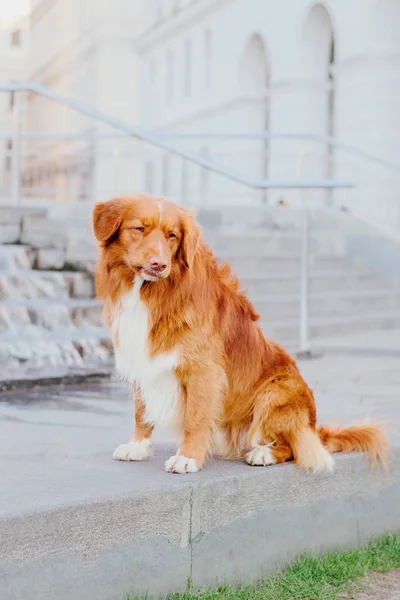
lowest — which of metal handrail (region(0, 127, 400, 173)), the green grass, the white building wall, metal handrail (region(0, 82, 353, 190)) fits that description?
the green grass

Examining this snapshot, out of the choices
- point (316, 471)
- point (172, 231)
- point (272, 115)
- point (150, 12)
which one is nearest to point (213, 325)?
point (172, 231)

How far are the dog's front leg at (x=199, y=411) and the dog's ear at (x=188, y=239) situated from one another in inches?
14.0

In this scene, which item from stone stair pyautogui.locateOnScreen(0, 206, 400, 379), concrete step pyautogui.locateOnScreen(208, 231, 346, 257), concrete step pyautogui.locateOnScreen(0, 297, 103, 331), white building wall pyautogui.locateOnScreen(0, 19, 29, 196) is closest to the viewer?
stone stair pyautogui.locateOnScreen(0, 206, 400, 379)

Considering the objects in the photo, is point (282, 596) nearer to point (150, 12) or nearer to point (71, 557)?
point (71, 557)

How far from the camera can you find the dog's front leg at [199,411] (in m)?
2.83

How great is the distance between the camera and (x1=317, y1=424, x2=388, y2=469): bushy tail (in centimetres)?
311

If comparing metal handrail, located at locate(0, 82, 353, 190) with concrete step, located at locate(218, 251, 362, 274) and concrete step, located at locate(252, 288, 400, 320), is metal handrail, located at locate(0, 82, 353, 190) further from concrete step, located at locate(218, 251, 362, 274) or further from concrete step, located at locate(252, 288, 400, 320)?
concrete step, located at locate(218, 251, 362, 274)

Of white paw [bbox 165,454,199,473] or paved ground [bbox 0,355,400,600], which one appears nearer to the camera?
paved ground [bbox 0,355,400,600]

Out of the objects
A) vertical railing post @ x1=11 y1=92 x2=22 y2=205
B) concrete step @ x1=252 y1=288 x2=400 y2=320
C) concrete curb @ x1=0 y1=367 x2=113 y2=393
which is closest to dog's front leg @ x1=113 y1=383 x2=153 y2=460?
concrete curb @ x1=0 y1=367 x2=113 y2=393

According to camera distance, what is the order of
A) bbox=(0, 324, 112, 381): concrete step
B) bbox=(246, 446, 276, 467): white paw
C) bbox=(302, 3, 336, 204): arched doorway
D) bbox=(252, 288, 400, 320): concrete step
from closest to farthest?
bbox=(246, 446, 276, 467): white paw < bbox=(0, 324, 112, 381): concrete step < bbox=(252, 288, 400, 320): concrete step < bbox=(302, 3, 336, 204): arched doorway

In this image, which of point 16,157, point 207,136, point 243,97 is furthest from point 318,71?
point 16,157

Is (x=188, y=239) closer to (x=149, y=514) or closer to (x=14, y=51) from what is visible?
(x=149, y=514)

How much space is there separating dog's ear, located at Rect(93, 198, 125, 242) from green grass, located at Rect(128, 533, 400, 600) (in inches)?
42.5

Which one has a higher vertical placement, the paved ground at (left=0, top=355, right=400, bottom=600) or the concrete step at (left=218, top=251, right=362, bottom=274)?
the concrete step at (left=218, top=251, right=362, bottom=274)
